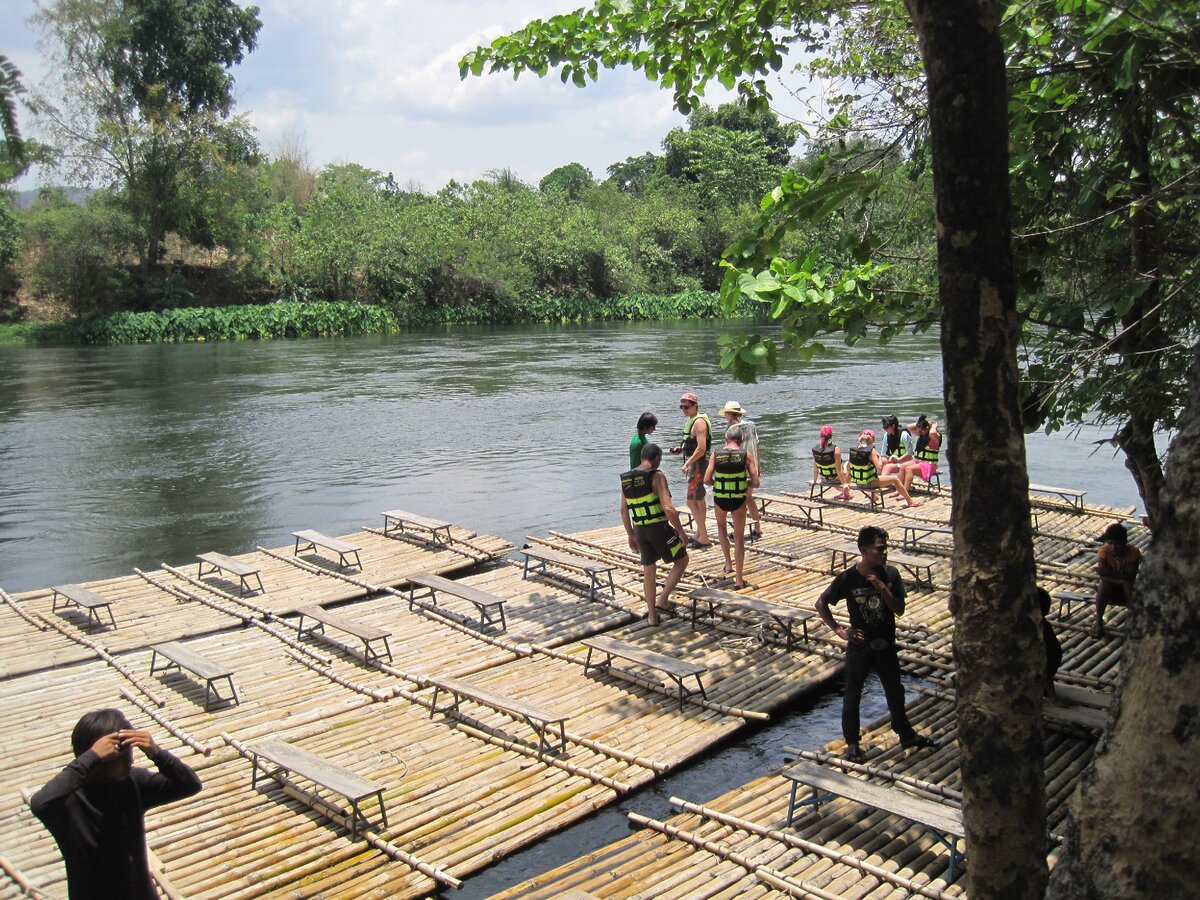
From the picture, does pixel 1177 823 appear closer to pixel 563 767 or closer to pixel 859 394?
pixel 563 767

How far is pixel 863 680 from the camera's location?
6.81 meters

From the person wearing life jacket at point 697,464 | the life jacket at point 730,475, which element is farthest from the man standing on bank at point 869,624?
the person wearing life jacket at point 697,464

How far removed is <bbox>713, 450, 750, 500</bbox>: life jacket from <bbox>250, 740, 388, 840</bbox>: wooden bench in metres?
4.94

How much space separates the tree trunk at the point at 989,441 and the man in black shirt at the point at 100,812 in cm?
319

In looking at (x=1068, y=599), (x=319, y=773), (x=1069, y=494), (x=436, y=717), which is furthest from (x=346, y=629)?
(x=1069, y=494)

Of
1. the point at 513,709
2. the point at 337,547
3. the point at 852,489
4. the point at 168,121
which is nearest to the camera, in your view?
the point at 513,709

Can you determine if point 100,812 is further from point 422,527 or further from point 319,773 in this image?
point 422,527

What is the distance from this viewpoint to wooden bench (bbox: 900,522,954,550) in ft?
39.5

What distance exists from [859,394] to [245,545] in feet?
63.4

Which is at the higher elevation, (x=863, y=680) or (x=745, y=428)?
(x=745, y=428)

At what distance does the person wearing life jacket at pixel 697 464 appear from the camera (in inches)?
462

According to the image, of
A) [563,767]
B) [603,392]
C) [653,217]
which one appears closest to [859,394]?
[603,392]

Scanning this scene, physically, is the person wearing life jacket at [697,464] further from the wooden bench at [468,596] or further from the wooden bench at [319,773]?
the wooden bench at [319,773]

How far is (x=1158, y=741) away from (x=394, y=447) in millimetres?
22033
